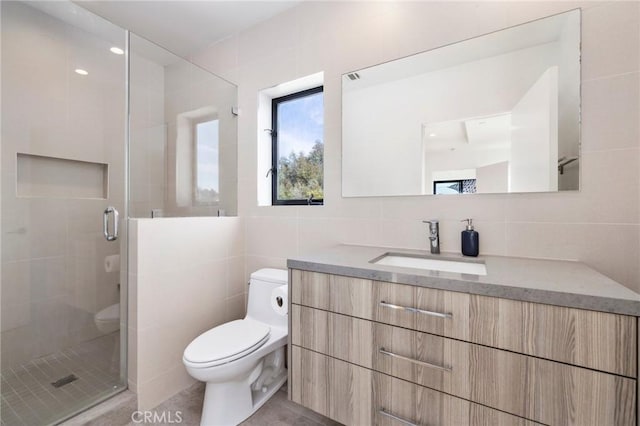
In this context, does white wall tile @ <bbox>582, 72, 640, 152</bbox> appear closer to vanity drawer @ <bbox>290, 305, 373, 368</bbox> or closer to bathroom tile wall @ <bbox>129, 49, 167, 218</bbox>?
vanity drawer @ <bbox>290, 305, 373, 368</bbox>

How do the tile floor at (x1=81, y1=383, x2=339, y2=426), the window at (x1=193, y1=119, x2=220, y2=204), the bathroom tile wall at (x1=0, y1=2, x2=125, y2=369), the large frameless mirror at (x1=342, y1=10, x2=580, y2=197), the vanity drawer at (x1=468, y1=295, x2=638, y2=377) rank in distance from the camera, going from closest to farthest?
the vanity drawer at (x1=468, y1=295, x2=638, y2=377), the large frameless mirror at (x1=342, y1=10, x2=580, y2=197), the tile floor at (x1=81, y1=383, x2=339, y2=426), the bathroom tile wall at (x1=0, y1=2, x2=125, y2=369), the window at (x1=193, y1=119, x2=220, y2=204)

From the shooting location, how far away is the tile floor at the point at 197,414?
1424 mm

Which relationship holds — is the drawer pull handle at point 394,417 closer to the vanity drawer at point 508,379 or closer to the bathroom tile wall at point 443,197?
the vanity drawer at point 508,379

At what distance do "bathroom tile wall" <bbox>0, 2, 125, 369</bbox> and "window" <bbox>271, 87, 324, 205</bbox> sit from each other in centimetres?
104

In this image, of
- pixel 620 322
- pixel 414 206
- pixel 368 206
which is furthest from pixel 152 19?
pixel 620 322

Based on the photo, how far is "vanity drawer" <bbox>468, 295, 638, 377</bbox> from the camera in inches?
28.0

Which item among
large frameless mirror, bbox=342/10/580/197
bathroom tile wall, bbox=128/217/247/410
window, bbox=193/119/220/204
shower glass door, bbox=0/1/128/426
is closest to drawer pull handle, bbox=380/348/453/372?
large frameless mirror, bbox=342/10/580/197

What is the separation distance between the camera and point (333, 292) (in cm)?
115

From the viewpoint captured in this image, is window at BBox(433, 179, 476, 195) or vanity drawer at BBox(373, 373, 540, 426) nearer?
vanity drawer at BBox(373, 373, 540, 426)

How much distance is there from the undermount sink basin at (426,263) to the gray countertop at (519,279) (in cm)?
3

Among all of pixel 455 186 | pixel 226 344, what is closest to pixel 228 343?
pixel 226 344

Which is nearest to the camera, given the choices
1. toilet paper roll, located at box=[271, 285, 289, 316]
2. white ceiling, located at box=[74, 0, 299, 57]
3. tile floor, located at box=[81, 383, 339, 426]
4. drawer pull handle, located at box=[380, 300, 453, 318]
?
drawer pull handle, located at box=[380, 300, 453, 318]

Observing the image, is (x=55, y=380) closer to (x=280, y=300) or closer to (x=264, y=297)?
(x=264, y=297)

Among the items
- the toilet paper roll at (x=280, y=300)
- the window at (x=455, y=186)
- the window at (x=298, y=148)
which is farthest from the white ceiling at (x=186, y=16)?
the toilet paper roll at (x=280, y=300)
